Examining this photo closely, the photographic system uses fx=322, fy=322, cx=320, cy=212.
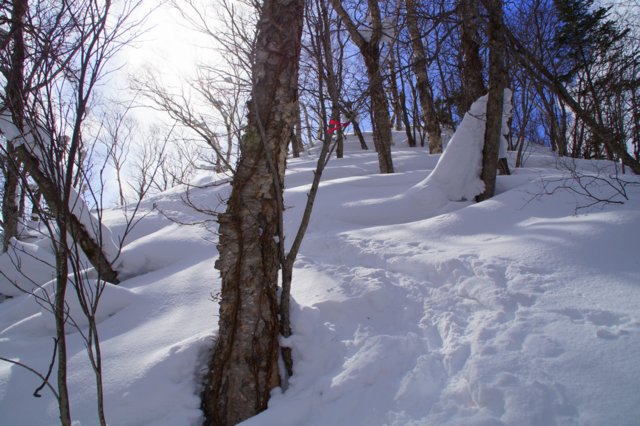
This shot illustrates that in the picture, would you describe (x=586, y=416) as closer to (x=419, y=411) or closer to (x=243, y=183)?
(x=419, y=411)

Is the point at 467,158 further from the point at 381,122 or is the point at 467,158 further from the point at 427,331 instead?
the point at 427,331

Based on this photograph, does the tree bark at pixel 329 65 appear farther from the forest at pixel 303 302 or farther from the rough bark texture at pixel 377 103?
the rough bark texture at pixel 377 103

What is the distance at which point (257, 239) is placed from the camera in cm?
193

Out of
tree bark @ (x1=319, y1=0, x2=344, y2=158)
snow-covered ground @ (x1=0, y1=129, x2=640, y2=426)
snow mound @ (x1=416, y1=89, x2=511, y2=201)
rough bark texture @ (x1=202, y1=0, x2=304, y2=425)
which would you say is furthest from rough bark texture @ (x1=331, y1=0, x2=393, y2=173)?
rough bark texture @ (x1=202, y1=0, x2=304, y2=425)

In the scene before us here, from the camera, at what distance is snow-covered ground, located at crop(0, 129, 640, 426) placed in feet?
4.45

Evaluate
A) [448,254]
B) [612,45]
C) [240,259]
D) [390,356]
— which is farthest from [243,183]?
[612,45]

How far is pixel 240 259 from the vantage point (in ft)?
6.33

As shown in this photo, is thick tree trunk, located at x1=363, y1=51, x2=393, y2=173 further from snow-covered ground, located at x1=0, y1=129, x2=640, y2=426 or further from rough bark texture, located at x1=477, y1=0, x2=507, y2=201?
snow-covered ground, located at x1=0, y1=129, x2=640, y2=426

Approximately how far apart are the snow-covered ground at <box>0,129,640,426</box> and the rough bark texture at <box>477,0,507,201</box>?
25.3 inches

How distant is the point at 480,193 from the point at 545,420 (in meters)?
3.60

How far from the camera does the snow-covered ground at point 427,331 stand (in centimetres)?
136

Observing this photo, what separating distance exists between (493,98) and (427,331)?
3.52 meters

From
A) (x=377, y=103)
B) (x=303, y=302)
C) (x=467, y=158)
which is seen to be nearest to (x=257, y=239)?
(x=303, y=302)

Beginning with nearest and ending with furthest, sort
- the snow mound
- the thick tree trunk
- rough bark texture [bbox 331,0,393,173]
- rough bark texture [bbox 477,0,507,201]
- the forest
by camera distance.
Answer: the forest, rough bark texture [bbox 477,0,507,201], the snow mound, rough bark texture [bbox 331,0,393,173], the thick tree trunk
